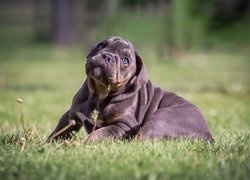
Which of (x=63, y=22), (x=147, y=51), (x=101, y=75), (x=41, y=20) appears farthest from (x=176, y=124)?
(x=41, y=20)

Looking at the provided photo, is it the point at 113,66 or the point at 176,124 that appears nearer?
the point at 113,66

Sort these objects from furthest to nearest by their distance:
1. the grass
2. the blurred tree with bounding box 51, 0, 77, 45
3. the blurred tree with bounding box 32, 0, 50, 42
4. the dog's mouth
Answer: the blurred tree with bounding box 32, 0, 50, 42 → the blurred tree with bounding box 51, 0, 77, 45 → the dog's mouth → the grass

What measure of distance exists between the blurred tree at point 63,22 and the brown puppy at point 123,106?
22.5 metres

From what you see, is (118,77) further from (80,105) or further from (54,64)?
(54,64)

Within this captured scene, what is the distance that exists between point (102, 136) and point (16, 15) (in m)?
33.5

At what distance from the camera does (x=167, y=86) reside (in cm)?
1243

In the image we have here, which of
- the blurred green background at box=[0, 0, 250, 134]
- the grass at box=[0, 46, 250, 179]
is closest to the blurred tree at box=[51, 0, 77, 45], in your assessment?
the blurred green background at box=[0, 0, 250, 134]

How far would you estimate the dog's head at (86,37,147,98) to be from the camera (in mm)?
5332

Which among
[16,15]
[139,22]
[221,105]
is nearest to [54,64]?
[139,22]

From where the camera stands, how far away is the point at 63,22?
92.6 ft

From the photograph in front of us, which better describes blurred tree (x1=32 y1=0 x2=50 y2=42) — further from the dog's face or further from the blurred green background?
the dog's face

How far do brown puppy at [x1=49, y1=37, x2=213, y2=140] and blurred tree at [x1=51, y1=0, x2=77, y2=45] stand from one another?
2251 cm

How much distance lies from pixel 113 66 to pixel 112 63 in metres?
0.03

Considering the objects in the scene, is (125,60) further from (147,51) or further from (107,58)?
(147,51)
